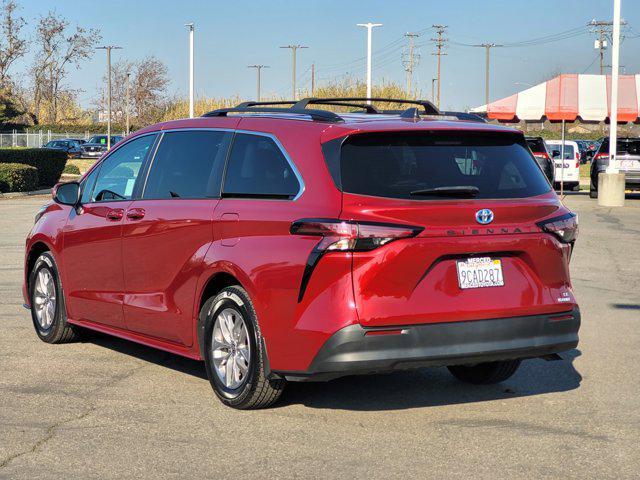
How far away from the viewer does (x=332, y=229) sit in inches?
235

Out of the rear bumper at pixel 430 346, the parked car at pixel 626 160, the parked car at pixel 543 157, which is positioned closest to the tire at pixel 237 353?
the rear bumper at pixel 430 346

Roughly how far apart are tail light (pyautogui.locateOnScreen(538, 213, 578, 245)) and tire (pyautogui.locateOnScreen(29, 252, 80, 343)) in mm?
3968

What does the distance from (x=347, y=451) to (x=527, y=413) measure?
54.6 inches

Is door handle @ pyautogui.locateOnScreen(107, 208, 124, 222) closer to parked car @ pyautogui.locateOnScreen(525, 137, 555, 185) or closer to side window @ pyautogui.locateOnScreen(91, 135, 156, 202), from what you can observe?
side window @ pyautogui.locateOnScreen(91, 135, 156, 202)

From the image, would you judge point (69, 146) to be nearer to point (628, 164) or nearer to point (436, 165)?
point (628, 164)

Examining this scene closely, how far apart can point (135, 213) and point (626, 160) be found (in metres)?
27.6

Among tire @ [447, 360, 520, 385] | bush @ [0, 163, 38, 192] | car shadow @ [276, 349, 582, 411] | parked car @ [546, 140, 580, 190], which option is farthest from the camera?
parked car @ [546, 140, 580, 190]

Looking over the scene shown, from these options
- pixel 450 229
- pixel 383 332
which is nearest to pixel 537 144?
pixel 450 229

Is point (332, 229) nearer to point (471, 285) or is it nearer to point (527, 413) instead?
point (471, 285)

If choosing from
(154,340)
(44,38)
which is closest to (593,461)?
(154,340)

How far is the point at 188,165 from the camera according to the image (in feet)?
24.4

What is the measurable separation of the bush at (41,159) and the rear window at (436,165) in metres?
35.7

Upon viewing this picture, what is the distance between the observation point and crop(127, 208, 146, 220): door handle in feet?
25.0

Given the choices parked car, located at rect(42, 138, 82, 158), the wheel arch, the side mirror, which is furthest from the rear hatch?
parked car, located at rect(42, 138, 82, 158)
